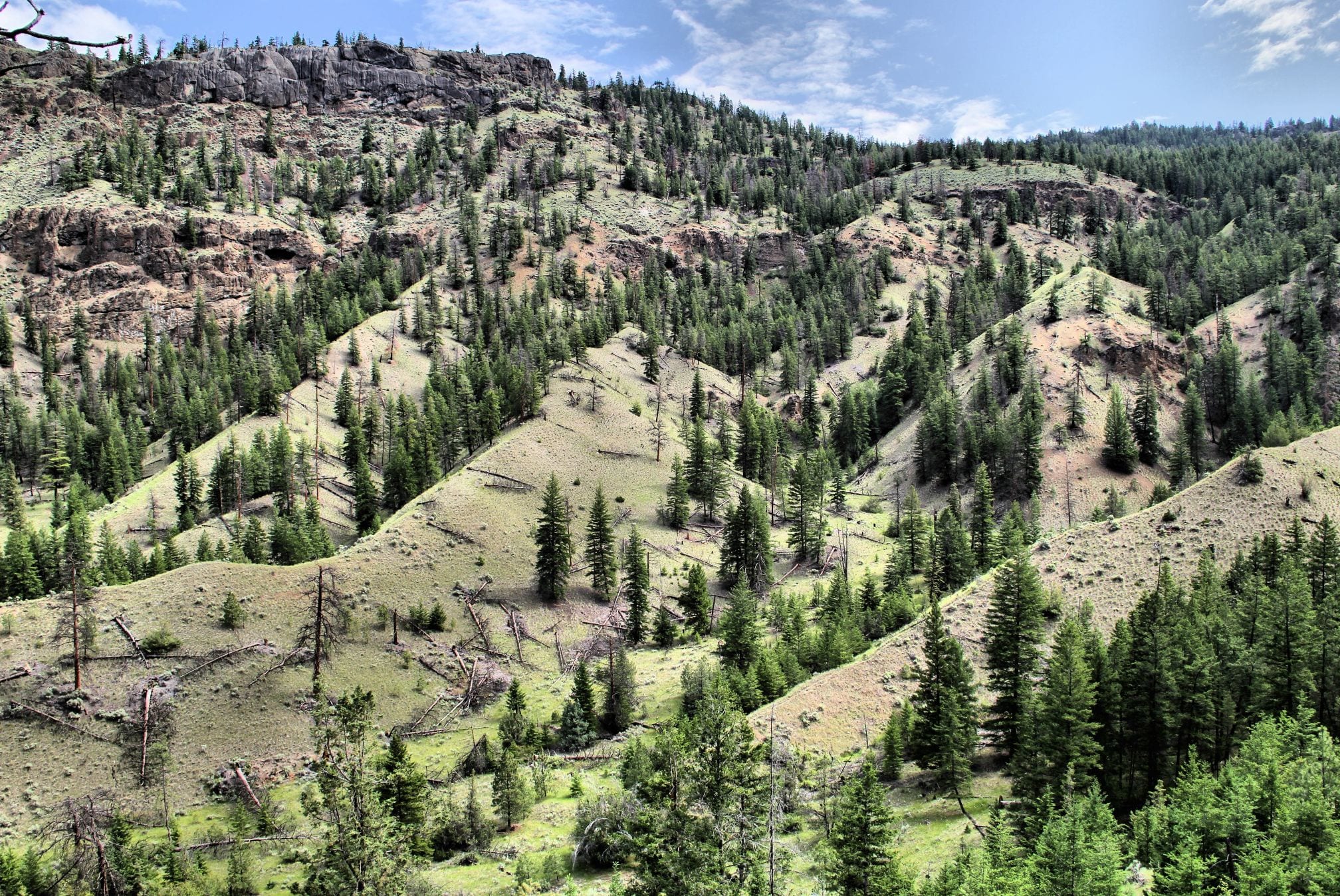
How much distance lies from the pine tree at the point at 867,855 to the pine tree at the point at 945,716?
1836 centimetres

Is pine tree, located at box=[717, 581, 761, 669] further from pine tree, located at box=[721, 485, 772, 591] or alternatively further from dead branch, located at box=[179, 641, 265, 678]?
dead branch, located at box=[179, 641, 265, 678]

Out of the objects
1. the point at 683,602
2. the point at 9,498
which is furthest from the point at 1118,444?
the point at 9,498

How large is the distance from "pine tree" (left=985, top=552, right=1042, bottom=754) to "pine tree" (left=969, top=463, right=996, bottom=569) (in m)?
31.2

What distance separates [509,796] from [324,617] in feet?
108

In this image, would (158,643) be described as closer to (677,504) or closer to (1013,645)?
(677,504)

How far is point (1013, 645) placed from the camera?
2311 inches

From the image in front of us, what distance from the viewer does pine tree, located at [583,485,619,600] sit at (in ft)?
320

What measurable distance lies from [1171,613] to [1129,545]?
19615mm

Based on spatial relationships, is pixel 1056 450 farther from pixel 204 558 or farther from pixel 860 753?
pixel 204 558

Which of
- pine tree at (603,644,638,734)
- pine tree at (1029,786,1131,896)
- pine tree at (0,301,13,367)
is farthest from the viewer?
pine tree at (0,301,13,367)

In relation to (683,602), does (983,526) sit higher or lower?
higher

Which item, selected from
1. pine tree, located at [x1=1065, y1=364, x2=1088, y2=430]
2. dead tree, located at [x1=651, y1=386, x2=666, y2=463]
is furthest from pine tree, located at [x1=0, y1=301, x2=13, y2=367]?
pine tree, located at [x1=1065, y1=364, x2=1088, y2=430]

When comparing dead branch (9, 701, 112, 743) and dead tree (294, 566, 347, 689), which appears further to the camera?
dead tree (294, 566, 347, 689)

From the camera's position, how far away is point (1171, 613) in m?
57.2
